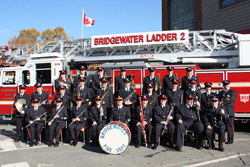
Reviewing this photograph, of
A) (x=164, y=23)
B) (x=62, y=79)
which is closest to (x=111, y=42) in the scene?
(x=62, y=79)

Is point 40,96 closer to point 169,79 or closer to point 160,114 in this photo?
point 160,114

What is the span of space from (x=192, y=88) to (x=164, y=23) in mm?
26715

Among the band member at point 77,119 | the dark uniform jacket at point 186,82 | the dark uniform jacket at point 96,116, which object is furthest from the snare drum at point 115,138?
the dark uniform jacket at point 186,82

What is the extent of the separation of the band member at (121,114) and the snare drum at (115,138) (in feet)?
2.91

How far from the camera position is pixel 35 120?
732 centimetres

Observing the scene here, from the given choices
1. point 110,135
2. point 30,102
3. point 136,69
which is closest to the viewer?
point 110,135

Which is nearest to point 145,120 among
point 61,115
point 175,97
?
point 175,97

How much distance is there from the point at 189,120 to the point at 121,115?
80.5 inches

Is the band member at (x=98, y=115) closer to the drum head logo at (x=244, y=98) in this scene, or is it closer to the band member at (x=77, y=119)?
the band member at (x=77, y=119)

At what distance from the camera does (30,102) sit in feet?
27.1

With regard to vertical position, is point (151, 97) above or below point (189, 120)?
above

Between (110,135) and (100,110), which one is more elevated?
(100,110)

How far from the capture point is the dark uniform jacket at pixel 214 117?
6730 mm

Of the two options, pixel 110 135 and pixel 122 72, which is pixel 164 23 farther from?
pixel 110 135
